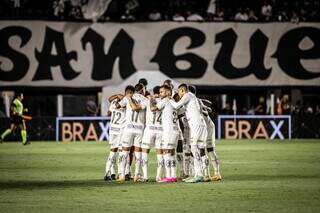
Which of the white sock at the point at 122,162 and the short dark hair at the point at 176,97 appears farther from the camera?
the white sock at the point at 122,162

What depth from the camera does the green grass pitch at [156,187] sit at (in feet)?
46.4

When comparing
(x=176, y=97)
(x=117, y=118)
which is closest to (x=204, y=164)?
(x=176, y=97)

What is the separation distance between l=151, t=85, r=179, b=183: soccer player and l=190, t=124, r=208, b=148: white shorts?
34 centimetres

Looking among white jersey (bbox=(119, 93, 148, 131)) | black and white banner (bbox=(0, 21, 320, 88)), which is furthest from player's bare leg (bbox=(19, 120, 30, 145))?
white jersey (bbox=(119, 93, 148, 131))

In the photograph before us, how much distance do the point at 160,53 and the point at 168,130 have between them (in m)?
19.5

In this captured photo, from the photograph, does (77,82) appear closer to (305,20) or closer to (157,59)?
(157,59)

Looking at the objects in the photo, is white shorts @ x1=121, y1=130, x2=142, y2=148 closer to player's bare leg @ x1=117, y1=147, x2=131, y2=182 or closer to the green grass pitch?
player's bare leg @ x1=117, y1=147, x2=131, y2=182

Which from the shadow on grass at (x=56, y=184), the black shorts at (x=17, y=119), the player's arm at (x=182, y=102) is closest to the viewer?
the shadow on grass at (x=56, y=184)

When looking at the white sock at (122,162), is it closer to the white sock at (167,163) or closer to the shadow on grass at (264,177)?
the white sock at (167,163)

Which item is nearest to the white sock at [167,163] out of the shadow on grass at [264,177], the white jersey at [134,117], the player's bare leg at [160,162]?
the player's bare leg at [160,162]

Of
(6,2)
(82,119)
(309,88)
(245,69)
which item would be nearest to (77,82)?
(82,119)

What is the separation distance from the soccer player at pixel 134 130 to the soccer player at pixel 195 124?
94cm

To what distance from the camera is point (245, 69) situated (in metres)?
38.4

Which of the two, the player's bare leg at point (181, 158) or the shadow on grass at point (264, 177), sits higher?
the player's bare leg at point (181, 158)
